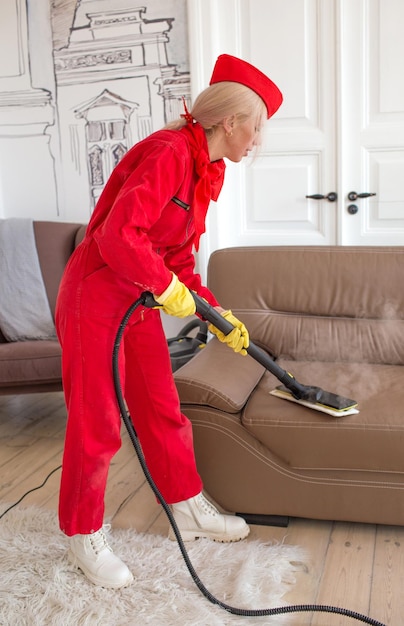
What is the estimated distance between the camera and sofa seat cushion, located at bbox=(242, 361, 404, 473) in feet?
7.04

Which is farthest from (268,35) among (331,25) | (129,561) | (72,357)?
(129,561)

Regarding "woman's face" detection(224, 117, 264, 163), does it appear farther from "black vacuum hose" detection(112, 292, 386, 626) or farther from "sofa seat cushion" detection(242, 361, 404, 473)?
"sofa seat cushion" detection(242, 361, 404, 473)

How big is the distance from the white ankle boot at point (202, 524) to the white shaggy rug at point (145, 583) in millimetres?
33

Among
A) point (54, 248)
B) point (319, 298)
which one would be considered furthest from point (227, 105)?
point (54, 248)

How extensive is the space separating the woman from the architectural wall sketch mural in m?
1.69

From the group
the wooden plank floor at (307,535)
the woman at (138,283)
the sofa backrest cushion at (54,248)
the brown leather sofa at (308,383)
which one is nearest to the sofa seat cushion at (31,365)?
the wooden plank floor at (307,535)

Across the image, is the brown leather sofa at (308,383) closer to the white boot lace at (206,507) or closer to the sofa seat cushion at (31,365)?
the white boot lace at (206,507)

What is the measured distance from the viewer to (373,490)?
2229mm

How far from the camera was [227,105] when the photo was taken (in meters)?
1.90

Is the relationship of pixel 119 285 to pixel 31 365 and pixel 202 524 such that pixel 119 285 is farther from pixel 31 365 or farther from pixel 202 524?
pixel 31 365

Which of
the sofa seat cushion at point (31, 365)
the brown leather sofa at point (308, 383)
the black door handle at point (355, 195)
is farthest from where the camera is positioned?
the black door handle at point (355, 195)

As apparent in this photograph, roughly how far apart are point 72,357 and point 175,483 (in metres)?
0.58

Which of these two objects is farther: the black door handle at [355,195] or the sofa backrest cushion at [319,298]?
the black door handle at [355,195]

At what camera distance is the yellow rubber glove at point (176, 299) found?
1.87 meters
